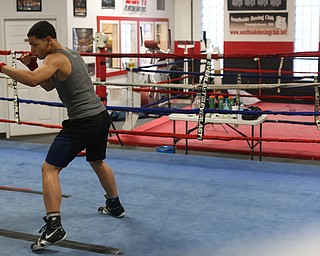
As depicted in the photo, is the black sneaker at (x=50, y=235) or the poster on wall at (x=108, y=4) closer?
the black sneaker at (x=50, y=235)

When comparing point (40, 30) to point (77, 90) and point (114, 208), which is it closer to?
point (77, 90)

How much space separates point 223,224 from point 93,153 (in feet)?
2.91

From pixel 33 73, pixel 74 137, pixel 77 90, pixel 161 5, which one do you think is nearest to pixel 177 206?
pixel 74 137

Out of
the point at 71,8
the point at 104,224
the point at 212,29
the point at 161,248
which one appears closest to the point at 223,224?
the point at 161,248

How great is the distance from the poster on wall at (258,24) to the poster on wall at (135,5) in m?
2.03

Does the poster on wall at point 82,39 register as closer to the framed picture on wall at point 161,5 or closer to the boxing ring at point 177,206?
the boxing ring at point 177,206

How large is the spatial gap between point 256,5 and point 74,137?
8.49 metres

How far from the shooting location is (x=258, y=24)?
1077cm

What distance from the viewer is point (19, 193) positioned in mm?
3861

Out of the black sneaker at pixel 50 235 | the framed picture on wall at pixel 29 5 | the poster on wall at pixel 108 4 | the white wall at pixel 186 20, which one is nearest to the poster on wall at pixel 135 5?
the poster on wall at pixel 108 4

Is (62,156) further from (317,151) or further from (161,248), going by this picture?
(317,151)

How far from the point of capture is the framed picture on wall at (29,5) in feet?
22.9

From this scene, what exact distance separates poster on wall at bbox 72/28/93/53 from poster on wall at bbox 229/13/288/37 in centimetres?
395

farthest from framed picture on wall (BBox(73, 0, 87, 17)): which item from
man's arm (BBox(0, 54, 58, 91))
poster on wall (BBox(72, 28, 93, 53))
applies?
man's arm (BBox(0, 54, 58, 91))
